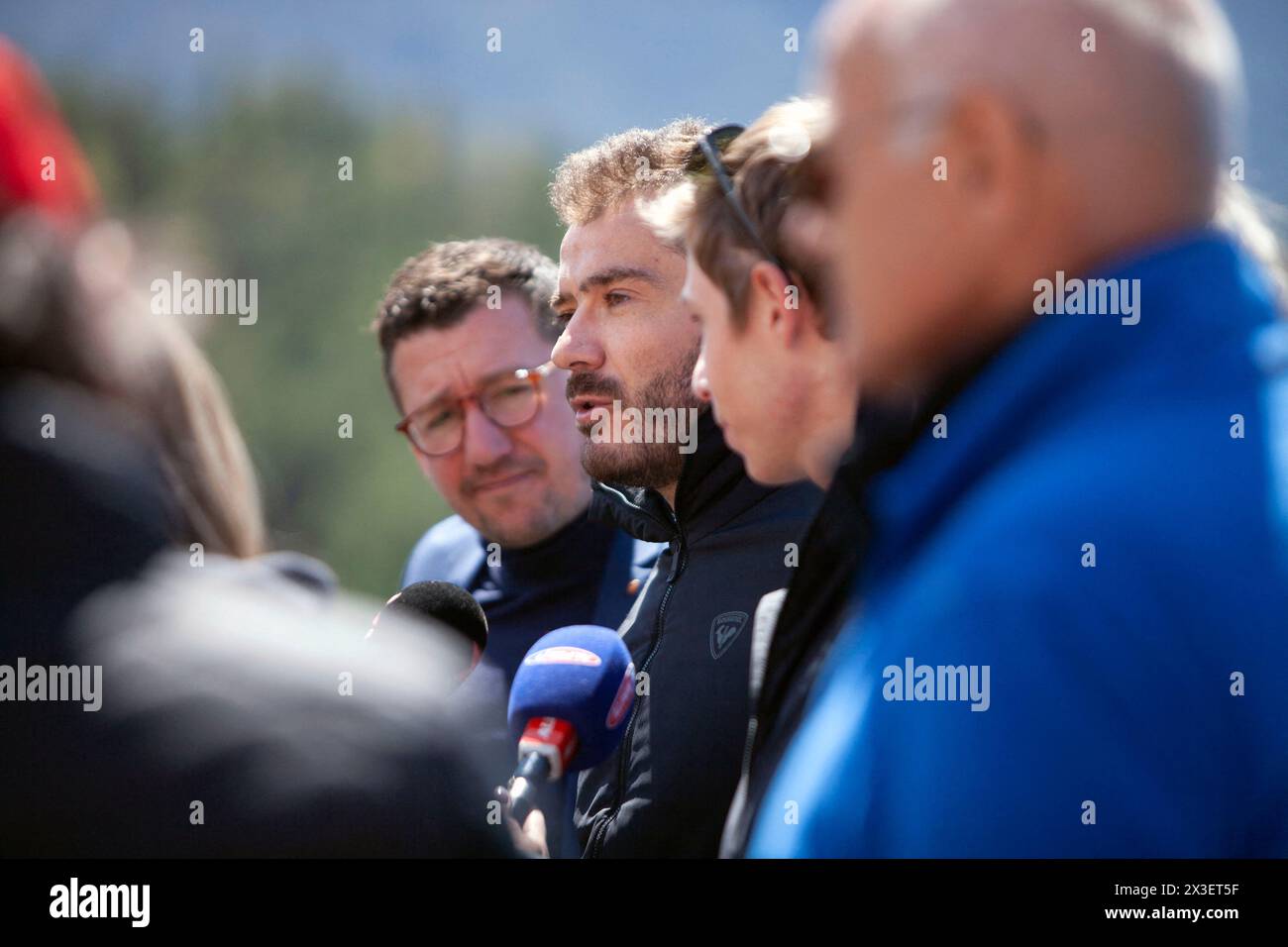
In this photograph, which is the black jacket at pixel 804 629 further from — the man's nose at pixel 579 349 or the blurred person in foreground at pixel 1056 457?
the man's nose at pixel 579 349

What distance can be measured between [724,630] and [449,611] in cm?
48

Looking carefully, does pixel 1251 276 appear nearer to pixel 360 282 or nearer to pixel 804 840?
pixel 804 840

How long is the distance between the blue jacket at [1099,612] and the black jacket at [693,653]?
0.99m

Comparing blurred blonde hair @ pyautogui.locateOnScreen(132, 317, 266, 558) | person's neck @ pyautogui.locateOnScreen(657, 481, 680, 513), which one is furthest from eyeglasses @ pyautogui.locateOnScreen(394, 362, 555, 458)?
blurred blonde hair @ pyautogui.locateOnScreen(132, 317, 266, 558)

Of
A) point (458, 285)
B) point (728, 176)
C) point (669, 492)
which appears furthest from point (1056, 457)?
point (458, 285)

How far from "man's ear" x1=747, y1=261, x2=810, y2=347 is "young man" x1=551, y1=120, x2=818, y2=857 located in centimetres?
64

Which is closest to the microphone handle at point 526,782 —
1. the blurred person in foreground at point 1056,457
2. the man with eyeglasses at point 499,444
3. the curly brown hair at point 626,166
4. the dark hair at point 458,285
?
the blurred person in foreground at point 1056,457

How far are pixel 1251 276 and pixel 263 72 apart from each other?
20602mm

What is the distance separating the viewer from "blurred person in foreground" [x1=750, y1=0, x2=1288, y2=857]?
1055mm

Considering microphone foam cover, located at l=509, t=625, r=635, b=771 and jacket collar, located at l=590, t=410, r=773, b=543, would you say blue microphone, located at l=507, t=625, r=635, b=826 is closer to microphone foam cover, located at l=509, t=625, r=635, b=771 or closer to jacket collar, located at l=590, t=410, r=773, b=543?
microphone foam cover, located at l=509, t=625, r=635, b=771

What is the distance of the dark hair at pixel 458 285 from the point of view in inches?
140

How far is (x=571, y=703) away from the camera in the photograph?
83.7 inches

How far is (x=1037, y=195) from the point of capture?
3.86 ft

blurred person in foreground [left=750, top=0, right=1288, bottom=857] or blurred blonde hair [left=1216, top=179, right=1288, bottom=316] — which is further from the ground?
blurred blonde hair [left=1216, top=179, right=1288, bottom=316]
